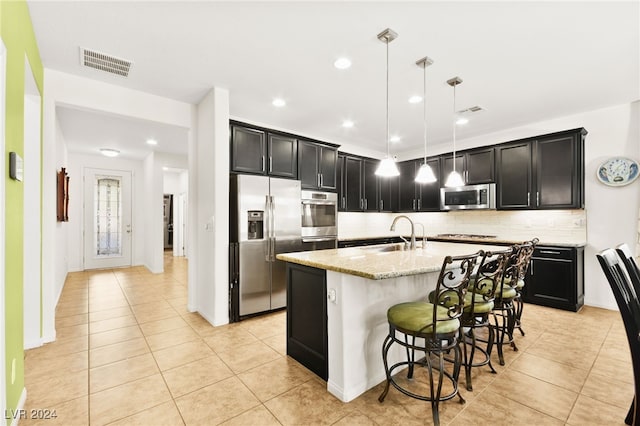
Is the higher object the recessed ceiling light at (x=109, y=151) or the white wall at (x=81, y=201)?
the recessed ceiling light at (x=109, y=151)

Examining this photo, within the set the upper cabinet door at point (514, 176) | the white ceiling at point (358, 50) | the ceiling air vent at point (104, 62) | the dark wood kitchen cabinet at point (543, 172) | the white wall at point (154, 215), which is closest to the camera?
the white ceiling at point (358, 50)

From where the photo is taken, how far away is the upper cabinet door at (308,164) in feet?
14.7

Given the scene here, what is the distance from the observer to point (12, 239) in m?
1.77

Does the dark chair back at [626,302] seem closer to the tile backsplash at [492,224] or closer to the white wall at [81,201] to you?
the tile backsplash at [492,224]

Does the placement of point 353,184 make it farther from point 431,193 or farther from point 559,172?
point 559,172

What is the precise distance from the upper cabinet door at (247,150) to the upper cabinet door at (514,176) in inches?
148

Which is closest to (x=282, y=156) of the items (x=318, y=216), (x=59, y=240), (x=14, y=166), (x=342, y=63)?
(x=318, y=216)

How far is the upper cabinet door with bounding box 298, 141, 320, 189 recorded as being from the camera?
Answer: 4.48 meters

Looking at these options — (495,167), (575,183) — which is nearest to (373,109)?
(495,167)

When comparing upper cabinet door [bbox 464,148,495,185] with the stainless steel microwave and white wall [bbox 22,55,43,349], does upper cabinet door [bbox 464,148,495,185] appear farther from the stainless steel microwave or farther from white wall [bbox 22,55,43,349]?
white wall [bbox 22,55,43,349]

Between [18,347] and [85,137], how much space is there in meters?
4.70

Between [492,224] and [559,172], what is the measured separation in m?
1.33

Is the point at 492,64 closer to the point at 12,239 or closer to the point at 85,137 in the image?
the point at 12,239

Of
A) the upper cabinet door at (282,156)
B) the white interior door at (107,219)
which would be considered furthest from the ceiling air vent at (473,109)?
the white interior door at (107,219)
